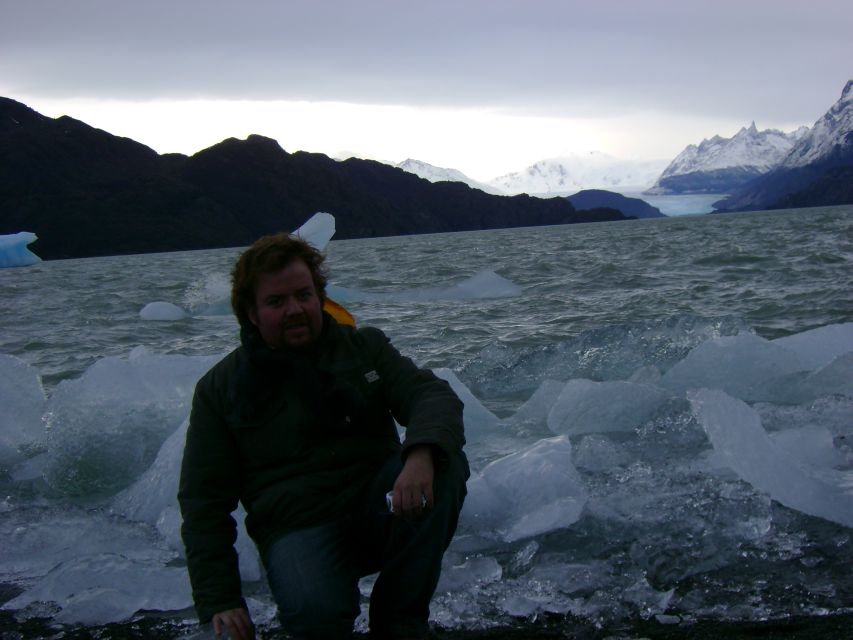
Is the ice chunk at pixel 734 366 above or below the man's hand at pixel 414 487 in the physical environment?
below

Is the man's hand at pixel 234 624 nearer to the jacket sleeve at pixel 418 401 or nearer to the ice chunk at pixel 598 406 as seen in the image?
the jacket sleeve at pixel 418 401

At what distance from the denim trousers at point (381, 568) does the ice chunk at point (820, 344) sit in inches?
155

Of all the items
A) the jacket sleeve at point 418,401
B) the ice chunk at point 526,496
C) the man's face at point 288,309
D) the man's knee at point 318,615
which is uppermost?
the man's face at point 288,309

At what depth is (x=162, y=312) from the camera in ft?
40.9

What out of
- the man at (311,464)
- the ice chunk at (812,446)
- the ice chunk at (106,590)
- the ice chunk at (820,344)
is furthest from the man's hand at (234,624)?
the ice chunk at (820,344)

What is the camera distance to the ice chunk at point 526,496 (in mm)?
2977

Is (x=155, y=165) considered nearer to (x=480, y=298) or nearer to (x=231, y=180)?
(x=231, y=180)

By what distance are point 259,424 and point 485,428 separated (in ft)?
9.50

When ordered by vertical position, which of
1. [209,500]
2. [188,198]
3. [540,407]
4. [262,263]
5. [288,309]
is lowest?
[540,407]

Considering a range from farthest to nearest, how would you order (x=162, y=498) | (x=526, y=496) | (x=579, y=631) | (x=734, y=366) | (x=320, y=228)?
(x=320, y=228) < (x=734, y=366) < (x=162, y=498) < (x=526, y=496) < (x=579, y=631)

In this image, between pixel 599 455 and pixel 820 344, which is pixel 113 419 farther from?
pixel 820 344

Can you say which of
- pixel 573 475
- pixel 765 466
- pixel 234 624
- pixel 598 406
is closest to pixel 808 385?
pixel 598 406

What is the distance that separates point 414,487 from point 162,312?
1135 cm

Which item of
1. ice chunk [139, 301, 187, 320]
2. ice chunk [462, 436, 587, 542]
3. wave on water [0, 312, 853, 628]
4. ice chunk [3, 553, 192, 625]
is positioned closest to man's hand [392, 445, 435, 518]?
wave on water [0, 312, 853, 628]
